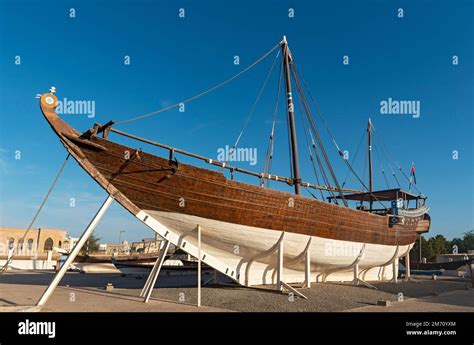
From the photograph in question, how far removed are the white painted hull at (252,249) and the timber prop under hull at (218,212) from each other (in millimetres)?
33

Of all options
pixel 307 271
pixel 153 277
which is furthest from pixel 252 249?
pixel 153 277

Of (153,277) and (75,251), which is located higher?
(75,251)

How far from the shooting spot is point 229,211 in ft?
43.2

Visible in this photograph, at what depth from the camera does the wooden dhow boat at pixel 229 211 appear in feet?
37.7

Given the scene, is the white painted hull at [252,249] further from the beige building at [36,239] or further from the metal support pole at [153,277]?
the beige building at [36,239]

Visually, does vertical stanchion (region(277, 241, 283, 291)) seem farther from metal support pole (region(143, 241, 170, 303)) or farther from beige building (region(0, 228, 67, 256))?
beige building (region(0, 228, 67, 256))

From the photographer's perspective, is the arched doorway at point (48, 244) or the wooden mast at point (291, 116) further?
the arched doorway at point (48, 244)

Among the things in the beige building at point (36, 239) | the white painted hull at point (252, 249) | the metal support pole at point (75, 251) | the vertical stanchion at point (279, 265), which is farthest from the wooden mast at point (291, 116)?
the beige building at point (36, 239)

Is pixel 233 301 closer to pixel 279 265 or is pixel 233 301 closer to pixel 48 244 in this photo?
pixel 279 265

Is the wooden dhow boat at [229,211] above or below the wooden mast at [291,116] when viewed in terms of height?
below

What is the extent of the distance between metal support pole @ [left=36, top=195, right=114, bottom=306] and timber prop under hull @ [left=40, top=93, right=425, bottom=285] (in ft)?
1.92

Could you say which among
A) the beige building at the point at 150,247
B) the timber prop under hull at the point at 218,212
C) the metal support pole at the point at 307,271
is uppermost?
the timber prop under hull at the point at 218,212

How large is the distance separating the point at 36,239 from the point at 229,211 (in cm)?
5496
